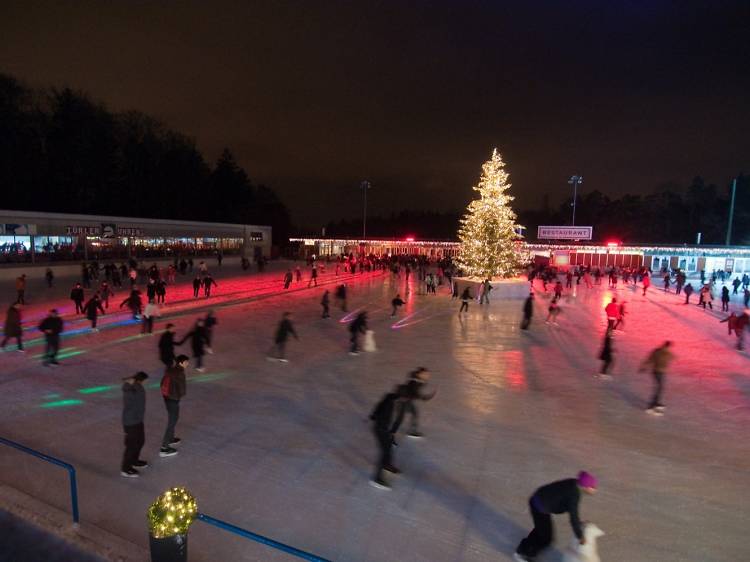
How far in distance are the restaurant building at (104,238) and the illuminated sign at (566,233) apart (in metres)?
29.8

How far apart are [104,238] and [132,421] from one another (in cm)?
3012

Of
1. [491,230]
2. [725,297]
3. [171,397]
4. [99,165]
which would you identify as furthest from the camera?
[99,165]

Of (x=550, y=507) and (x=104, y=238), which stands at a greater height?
(x=104, y=238)

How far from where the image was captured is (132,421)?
16.2 feet

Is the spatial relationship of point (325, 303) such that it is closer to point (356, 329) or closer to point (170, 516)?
point (356, 329)

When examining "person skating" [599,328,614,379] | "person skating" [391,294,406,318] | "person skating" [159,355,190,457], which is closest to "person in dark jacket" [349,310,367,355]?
"person skating" [391,294,406,318]

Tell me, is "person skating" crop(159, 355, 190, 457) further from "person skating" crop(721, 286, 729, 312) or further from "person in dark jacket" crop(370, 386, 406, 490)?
"person skating" crop(721, 286, 729, 312)

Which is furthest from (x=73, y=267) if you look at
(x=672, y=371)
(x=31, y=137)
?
(x=672, y=371)

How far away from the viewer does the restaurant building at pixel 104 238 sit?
82.2 ft

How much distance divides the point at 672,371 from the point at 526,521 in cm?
751

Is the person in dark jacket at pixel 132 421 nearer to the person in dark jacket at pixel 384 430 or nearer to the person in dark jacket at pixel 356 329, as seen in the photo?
the person in dark jacket at pixel 384 430

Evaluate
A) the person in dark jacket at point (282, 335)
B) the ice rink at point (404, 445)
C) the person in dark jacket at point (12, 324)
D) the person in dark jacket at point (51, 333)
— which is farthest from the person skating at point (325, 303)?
the person in dark jacket at point (12, 324)

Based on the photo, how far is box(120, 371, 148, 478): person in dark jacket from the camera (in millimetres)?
4941

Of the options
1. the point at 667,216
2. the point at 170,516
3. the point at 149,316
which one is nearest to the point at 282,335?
the point at 149,316
